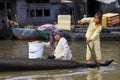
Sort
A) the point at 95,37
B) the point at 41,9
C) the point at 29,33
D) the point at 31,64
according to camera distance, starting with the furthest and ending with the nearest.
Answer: the point at 41,9 → the point at 29,33 → the point at 95,37 → the point at 31,64

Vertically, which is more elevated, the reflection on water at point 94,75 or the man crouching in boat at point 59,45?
the man crouching in boat at point 59,45

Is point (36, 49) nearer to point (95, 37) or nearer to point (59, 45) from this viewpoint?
point (59, 45)

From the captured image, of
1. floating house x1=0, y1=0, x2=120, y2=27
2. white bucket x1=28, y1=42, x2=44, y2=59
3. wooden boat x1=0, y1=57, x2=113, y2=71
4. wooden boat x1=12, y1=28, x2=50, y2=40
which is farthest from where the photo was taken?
floating house x1=0, y1=0, x2=120, y2=27

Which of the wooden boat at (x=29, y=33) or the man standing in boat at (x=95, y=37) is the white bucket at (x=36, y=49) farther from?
the wooden boat at (x=29, y=33)

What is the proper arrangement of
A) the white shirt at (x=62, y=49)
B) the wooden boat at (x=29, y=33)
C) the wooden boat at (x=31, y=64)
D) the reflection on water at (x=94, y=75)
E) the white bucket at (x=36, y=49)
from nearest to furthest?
the reflection on water at (x=94, y=75)
the wooden boat at (x=31, y=64)
the white shirt at (x=62, y=49)
the white bucket at (x=36, y=49)
the wooden boat at (x=29, y=33)

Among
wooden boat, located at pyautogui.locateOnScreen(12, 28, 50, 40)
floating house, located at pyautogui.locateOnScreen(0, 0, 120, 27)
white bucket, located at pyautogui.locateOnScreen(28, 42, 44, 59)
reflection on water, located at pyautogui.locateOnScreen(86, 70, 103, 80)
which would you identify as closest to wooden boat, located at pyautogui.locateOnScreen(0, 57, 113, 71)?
reflection on water, located at pyautogui.locateOnScreen(86, 70, 103, 80)

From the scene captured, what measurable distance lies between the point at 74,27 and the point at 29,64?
1341 cm

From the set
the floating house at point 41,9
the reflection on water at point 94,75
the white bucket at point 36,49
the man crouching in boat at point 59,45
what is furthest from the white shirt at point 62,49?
the floating house at point 41,9

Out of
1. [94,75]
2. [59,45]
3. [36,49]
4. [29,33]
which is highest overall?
[59,45]

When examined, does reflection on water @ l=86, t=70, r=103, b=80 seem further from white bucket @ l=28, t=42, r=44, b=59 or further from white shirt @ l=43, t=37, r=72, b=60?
white bucket @ l=28, t=42, r=44, b=59

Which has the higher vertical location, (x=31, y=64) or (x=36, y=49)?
(x=36, y=49)

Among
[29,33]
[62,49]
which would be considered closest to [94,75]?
[62,49]

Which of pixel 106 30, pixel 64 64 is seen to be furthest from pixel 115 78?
pixel 106 30

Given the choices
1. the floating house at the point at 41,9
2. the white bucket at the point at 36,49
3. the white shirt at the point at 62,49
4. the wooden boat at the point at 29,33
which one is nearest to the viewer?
the white shirt at the point at 62,49
